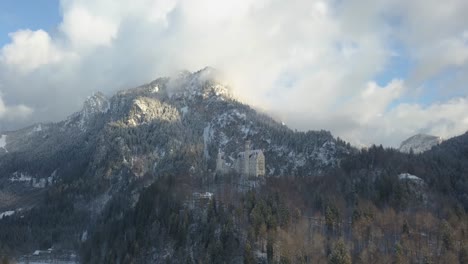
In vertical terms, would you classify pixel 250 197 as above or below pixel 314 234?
above

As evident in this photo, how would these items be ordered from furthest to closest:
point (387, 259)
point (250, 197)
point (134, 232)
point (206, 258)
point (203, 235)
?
point (134, 232) → point (250, 197) → point (203, 235) → point (206, 258) → point (387, 259)

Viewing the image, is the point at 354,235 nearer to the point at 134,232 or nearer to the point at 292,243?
the point at 292,243

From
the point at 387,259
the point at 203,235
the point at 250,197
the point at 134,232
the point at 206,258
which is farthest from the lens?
the point at 134,232

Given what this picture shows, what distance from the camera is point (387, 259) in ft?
478

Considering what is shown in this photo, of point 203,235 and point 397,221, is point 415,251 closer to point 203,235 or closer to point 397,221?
point 397,221

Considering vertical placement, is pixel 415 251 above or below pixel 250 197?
below

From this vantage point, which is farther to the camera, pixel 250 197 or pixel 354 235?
pixel 250 197

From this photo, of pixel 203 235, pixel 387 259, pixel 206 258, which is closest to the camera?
pixel 387 259

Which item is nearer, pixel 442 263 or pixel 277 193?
pixel 442 263

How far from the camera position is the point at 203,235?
170625mm

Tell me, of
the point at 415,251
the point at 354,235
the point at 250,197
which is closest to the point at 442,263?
the point at 415,251

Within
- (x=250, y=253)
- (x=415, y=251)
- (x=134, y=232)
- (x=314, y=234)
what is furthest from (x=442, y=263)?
(x=134, y=232)

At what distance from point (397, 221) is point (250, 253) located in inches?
2286

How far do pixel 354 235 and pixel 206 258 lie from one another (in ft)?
160
